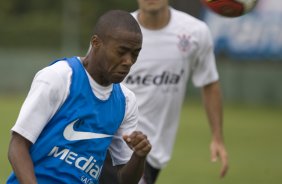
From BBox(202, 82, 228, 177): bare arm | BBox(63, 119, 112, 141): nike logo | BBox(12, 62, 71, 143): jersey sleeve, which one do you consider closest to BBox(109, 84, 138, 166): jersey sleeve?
BBox(63, 119, 112, 141): nike logo

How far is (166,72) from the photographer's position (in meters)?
8.20

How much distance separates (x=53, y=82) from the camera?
5242 mm

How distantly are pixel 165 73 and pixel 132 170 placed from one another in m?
2.64

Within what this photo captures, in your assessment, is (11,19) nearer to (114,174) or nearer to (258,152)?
(258,152)

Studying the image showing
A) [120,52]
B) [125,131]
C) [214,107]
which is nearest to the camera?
[120,52]

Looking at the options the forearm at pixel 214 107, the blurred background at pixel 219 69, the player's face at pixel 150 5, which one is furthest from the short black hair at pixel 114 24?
the blurred background at pixel 219 69

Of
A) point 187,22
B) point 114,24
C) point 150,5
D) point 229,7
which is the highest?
point 114,24

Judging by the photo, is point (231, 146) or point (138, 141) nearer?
point (138, 141)

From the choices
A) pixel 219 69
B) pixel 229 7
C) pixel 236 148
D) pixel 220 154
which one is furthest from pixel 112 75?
pixel 219 69

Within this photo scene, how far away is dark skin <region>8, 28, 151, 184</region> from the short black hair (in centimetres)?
3

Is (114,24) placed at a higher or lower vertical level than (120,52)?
higher

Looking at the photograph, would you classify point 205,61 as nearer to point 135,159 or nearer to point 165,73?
point 165,73

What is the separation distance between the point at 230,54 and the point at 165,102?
724 inches

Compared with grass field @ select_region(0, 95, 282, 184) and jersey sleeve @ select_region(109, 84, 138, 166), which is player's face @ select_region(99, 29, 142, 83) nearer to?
jersey sleeve @ select_region(109, 84, 138, 166)
